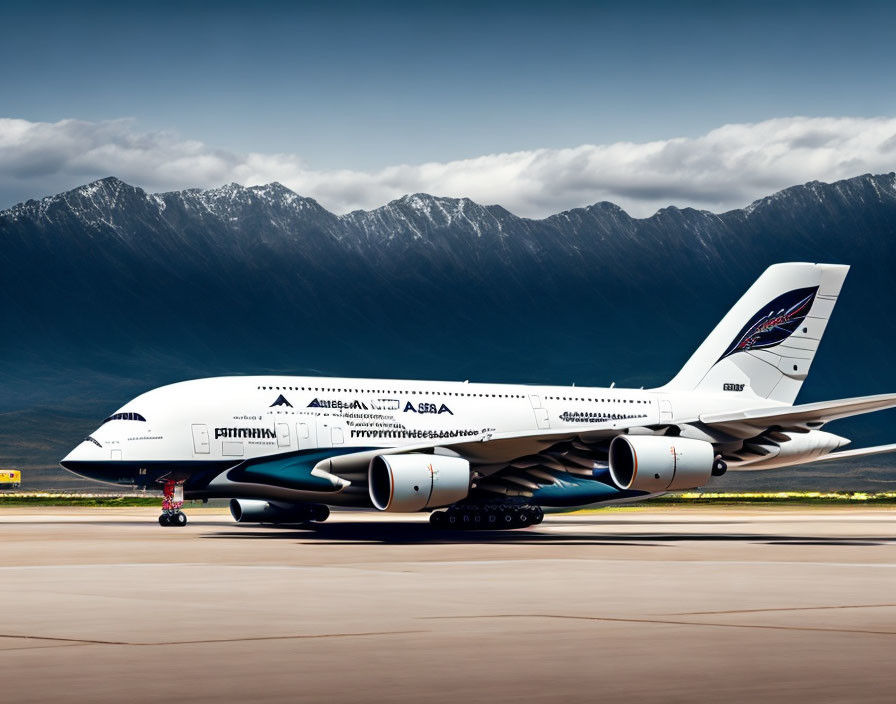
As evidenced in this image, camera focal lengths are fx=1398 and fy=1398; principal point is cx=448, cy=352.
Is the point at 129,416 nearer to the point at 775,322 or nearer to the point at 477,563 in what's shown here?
the point at 477,563

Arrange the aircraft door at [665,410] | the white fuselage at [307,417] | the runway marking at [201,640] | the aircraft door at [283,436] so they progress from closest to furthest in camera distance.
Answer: the runway marking at [201,640]
the white fuselage at [307,417]
the aircraft door at [283,436]
the aircraft door at [665,410]

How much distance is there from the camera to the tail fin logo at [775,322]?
162 feet

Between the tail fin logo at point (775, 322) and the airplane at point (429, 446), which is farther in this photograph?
the tail fin logo at point (775, 322)

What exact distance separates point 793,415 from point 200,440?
651 inches

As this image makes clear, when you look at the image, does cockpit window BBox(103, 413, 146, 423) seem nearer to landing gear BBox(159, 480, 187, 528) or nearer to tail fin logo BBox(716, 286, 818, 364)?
landing gear BBox(159, 480, 187, 528)

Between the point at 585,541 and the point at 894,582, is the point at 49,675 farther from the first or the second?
the point at 585,541

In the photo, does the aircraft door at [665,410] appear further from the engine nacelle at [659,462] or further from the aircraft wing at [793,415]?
the engine nacelle at [659,462]

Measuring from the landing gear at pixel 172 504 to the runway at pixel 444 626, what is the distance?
1170 cm

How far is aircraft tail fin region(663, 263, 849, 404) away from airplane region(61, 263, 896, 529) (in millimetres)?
1813

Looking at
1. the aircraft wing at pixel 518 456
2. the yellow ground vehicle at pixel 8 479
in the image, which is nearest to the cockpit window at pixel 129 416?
the aircraft wing at pixel 518 456

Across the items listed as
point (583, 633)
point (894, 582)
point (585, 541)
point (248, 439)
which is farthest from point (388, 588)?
point (248, 439)

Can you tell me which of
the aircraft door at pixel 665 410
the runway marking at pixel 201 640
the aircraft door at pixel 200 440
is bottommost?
the runway marking at pixel 201 640

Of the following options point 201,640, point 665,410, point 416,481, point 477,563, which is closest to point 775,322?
point 665,410

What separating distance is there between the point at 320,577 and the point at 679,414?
27.5m
